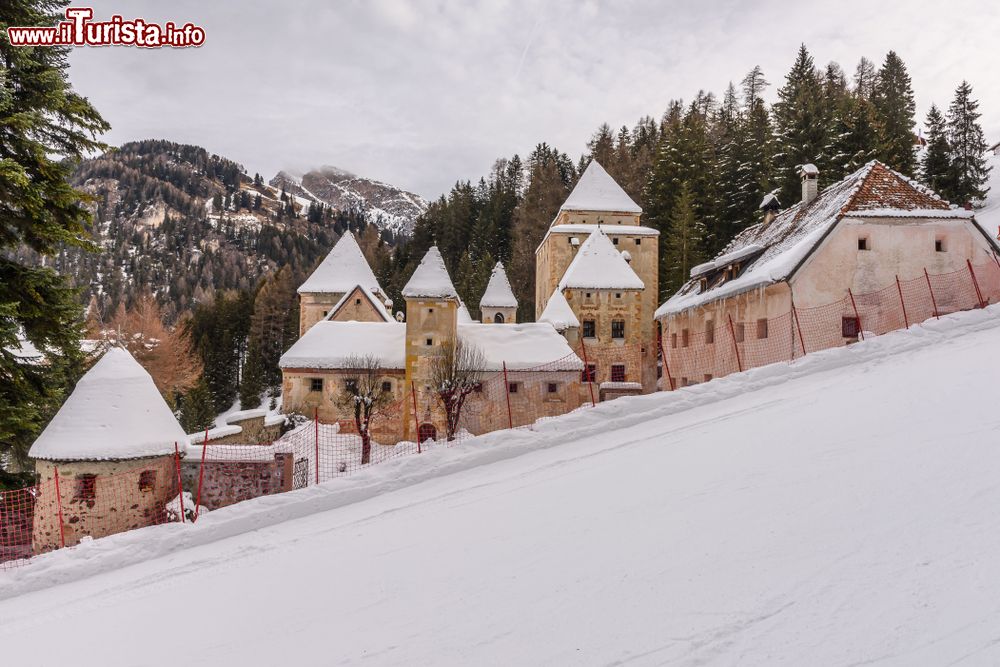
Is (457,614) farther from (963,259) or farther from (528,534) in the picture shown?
(963,259)

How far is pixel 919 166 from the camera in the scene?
46.8 m

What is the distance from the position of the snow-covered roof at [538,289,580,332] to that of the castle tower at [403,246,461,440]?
714 cm

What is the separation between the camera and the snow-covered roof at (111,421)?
13492 mm

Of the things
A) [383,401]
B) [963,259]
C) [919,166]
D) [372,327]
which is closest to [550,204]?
[919,166]

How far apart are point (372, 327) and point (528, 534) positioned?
23514 mm

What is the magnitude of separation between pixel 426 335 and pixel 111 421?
44.2 ft

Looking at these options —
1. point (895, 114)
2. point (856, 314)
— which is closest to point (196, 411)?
point (856, 314)

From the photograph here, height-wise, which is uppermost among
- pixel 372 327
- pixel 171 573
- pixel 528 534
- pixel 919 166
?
pixel 919 166

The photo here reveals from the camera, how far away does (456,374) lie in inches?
883

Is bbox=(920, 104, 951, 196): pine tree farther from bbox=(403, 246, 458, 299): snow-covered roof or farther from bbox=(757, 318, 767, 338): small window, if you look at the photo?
bbox=(403, 246, 458, 299): snow-covered roof

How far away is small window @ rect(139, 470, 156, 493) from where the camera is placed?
1404 centimetres

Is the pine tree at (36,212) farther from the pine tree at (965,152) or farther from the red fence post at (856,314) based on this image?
the pine tree at (965,152)

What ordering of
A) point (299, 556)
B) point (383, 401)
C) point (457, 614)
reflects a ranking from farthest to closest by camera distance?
point (383, 401) < point (299, 556) < point (457, 614)

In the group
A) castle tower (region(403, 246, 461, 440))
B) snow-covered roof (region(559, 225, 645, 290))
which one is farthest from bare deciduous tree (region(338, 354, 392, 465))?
snow-covered roof (region(559, 225, 645, 290))
